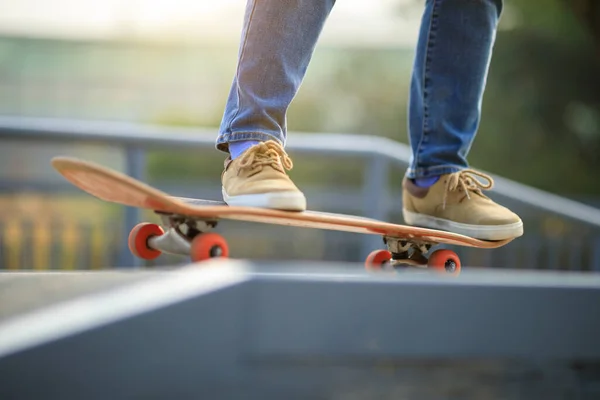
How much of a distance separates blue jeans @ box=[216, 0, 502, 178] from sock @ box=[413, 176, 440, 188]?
0.02m

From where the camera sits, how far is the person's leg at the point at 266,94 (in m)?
1.58

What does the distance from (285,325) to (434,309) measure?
0.69 feet

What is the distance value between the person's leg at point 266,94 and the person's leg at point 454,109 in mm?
379

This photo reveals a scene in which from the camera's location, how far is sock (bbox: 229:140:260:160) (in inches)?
64.8

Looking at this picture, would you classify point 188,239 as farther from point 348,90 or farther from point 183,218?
point 348,90

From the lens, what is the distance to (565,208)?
341cm

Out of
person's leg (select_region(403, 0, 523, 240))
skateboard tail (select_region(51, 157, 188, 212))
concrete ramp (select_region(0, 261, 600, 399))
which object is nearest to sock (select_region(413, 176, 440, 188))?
person's leg (select_region(403, 0, 523, 240))

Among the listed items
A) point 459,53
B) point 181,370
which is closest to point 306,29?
point 459,53

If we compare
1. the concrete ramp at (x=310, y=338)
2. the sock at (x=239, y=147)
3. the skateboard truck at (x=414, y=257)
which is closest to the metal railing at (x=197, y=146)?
the skateboard truck at (x=414, y=257)

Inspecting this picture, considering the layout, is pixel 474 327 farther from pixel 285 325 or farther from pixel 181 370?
pixel 181 370

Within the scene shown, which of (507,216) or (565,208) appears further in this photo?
(565,208)

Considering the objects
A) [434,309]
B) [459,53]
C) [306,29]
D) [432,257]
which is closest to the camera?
[434,309]

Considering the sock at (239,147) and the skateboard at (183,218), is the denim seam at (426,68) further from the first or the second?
the sock at (239,147)

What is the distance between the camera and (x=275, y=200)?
5.14ft
